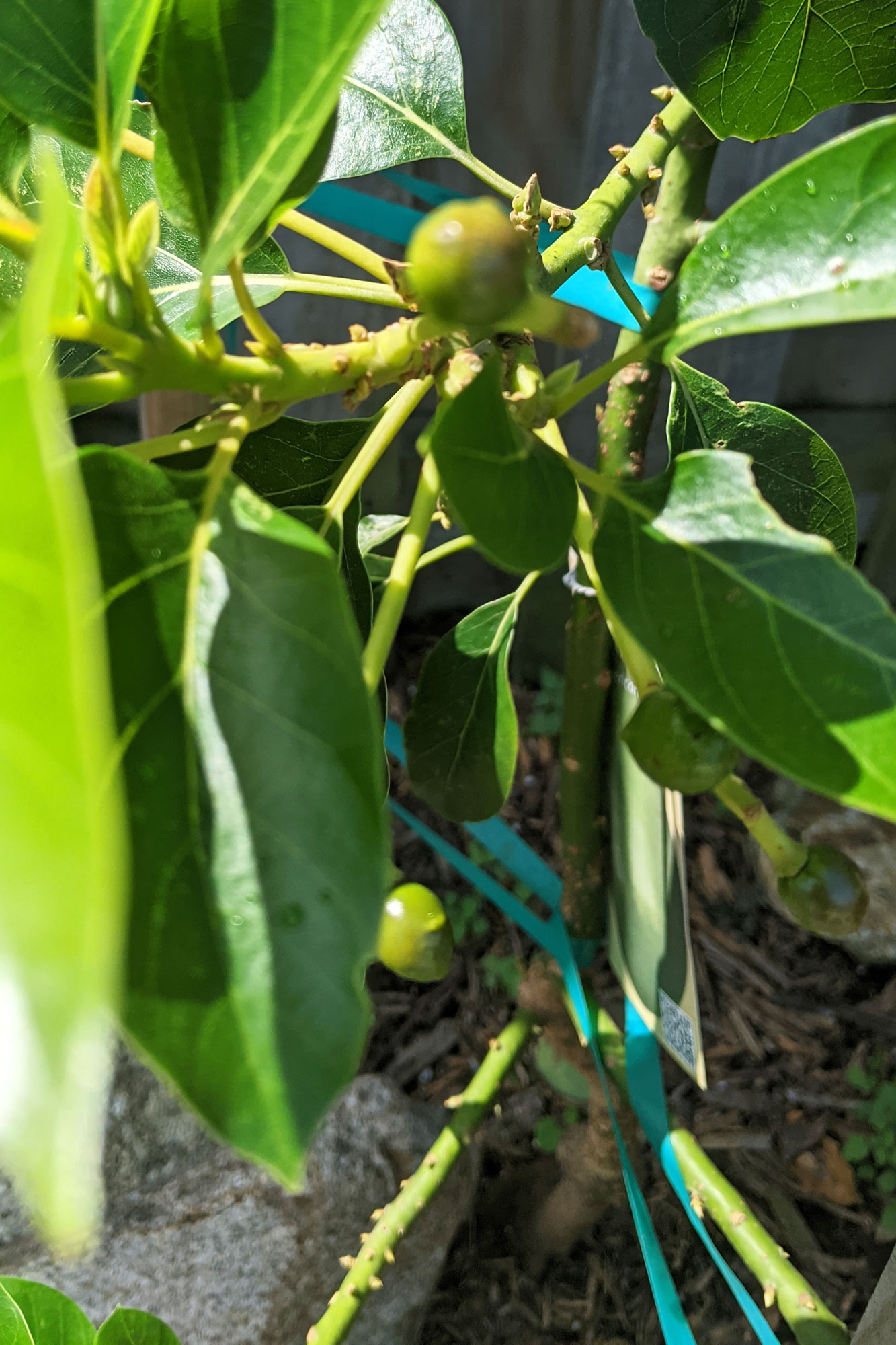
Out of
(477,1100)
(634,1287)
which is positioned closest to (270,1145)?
(477,1100)

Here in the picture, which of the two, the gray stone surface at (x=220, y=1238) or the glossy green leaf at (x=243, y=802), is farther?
the gray stone surface at (x=220, y=1238)

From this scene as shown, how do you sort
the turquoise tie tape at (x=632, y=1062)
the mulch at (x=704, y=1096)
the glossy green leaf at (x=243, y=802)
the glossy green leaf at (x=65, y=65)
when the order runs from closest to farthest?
the glossy green leaf at (x=243, y=802), the glossy green leaf at (x=65, y=65), the turquoise tie tape at (x=632, y=1062), the mulch at (x=704, y=1096)

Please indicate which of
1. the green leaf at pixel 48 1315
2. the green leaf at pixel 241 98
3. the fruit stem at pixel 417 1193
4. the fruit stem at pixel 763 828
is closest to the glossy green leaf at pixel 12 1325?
the green leaf at pixel 48 1315

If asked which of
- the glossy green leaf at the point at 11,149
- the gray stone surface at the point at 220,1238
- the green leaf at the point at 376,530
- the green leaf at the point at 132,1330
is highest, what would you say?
the glossy green leaf at the point at 11,149

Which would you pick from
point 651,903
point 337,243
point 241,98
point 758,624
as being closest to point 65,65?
point 241,98

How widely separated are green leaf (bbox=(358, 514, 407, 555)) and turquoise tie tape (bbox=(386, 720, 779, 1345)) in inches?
8.9

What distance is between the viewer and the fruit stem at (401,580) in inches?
19.1

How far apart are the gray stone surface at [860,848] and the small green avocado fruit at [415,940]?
1200 millimetres

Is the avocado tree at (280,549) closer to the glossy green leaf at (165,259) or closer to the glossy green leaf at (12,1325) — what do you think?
the glossy green leaf at (165,259)

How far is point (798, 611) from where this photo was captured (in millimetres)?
431

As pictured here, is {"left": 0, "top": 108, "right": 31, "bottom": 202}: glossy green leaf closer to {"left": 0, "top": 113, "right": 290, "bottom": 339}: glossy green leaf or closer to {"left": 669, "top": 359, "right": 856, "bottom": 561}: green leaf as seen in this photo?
{"left": 0, "top": 113, "right": 290, "bottom": 339}: glossy green leaf

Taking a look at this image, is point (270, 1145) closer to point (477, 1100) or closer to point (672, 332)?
point (672, 332)

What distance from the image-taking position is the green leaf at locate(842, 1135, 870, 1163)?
1.55 m

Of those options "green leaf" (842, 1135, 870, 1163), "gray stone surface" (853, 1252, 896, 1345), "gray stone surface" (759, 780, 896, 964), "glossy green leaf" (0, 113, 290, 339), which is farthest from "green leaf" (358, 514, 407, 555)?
"green leaf" (842, 1135, 870, 1163)
